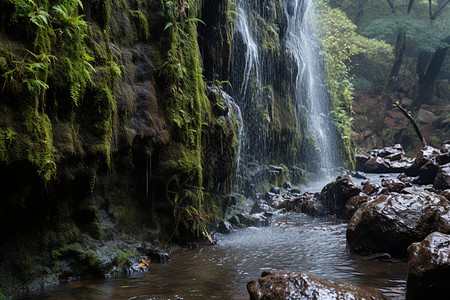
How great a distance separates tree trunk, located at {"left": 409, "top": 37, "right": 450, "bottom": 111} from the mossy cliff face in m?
31.1

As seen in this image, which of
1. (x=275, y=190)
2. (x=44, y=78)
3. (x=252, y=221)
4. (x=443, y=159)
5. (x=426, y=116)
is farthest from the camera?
(x=426, y=116)

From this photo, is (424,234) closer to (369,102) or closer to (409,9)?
(369,102)

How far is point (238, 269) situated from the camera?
16.3ft

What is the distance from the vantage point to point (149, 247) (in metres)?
5.57

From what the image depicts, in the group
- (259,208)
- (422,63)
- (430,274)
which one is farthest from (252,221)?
(422,63)

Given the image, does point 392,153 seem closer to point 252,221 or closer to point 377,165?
point 377,165

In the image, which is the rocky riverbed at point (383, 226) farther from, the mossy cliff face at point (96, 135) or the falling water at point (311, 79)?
the falling water at point (311, 79)

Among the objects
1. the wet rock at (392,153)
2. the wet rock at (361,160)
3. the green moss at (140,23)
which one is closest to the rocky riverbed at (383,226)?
the green moss at (140,23)

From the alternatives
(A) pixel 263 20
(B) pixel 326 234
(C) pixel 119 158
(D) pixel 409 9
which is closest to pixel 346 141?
(A) pixel 263 20

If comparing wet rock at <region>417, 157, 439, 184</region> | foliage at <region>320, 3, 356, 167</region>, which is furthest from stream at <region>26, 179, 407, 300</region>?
foliage at <region>320, 3, 356, 167</region>

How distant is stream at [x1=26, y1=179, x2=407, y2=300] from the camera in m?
3.98

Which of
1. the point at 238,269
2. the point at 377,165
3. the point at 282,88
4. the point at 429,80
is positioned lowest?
the point at 238,269

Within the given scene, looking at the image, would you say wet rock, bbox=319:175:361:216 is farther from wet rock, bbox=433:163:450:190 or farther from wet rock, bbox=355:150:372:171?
wet rock, bbox=355:150:372:171

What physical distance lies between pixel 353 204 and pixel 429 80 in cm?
2955
